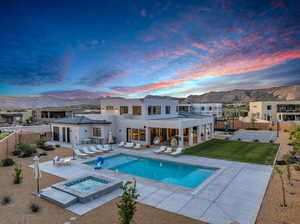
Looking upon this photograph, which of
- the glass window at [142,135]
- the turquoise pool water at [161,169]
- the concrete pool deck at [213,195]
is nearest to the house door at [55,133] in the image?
the glass window at [142,135]

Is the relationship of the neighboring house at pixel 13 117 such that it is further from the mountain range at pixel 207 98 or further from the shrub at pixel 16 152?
the shrub at pixel 16 152

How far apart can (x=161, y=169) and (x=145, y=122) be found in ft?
23.8

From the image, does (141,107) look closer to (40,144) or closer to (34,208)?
(40,144)

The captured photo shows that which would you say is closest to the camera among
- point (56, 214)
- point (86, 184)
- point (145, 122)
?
point (56, 214)

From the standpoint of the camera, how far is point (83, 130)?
20.9m

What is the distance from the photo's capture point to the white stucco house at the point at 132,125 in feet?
66.4

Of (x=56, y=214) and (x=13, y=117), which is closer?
(x=56, y=214)

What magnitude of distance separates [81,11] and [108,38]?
4.57m

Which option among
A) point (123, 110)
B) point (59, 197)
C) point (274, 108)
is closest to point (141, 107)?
point (123, 110)

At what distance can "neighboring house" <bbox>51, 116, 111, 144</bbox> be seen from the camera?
20.6 m

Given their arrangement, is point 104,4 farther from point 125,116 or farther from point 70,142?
point 70,142

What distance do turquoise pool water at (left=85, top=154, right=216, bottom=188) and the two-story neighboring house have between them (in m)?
4.98

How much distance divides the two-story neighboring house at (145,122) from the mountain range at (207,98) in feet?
129

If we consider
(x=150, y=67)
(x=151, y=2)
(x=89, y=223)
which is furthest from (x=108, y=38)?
(x=89, y=223)
